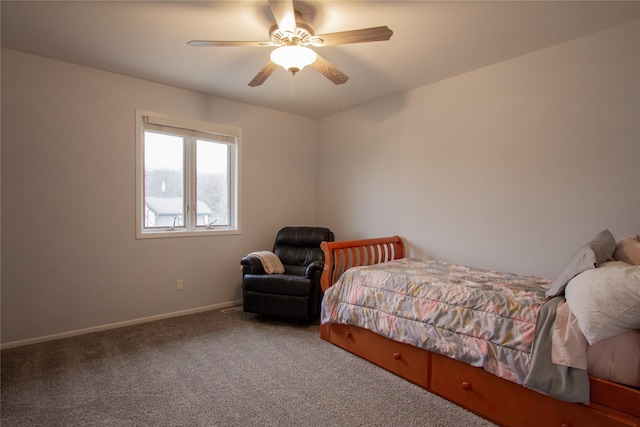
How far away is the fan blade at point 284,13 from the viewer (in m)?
1.74

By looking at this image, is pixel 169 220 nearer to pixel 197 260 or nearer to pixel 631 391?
pixel 197 260

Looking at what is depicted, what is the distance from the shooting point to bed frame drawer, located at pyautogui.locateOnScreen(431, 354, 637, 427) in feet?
4.84

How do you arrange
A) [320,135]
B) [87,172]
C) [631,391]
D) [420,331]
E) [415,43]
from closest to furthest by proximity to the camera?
1. [631,391]
2. [420,331]
3. [415,43]
4. [87,172]
5. [320,135]

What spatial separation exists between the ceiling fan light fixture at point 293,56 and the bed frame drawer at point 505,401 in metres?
2.16

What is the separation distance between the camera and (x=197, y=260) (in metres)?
3.72

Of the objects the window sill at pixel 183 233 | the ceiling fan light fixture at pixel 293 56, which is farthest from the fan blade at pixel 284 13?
the window sill at pixel 183 233

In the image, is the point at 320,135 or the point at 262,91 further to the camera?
the point at 320,135

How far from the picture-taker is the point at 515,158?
9.21 ft

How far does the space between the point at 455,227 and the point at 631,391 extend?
77.2 inches

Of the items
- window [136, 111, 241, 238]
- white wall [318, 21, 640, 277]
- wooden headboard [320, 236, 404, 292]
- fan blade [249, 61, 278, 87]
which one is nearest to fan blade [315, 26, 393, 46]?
fan blade [249, 61, 278, 87]

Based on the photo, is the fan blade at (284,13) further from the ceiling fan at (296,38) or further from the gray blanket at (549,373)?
the gray blanket at (549,373)

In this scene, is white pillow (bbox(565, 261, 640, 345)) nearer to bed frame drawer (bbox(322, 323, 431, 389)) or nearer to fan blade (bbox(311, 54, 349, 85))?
bed frame drawer (bbox(322, 323, 431, 389))

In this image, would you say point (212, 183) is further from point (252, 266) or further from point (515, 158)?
point (515, 158)

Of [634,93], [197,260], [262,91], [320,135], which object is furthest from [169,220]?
[634,93]
